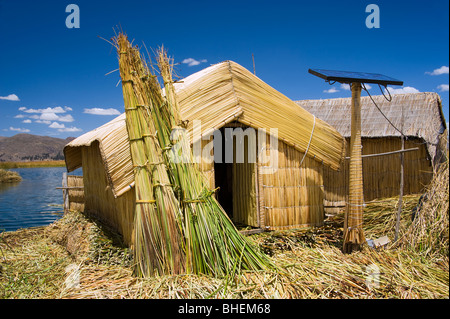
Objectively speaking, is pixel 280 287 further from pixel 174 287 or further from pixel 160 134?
pixel 160 134

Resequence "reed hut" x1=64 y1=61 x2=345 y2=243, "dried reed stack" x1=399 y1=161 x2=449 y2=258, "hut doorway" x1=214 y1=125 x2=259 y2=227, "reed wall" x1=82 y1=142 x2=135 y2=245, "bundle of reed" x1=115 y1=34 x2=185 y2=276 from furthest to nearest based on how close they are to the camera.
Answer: "hut doorway" x1=214 y1=125 x2=259 y2=227
"reed hut" x1=64 y1=61 x2=345 y2=243
"reed wall" x1=82 y1=142 x2=135 y2=245
"dried reed stack" x1=399 y1=161 x2=449 y2=258
"bundle of reed" x1=115 y1=34 x2=185 y2=276

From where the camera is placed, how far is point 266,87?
5.14m

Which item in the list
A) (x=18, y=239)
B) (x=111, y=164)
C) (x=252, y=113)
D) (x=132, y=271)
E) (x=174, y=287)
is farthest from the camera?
(x=18, y=239)

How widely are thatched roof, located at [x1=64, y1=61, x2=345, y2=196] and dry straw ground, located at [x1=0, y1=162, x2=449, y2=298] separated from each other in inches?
42.1

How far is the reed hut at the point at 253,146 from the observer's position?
454 centimetres

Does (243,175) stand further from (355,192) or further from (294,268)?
(294,268)

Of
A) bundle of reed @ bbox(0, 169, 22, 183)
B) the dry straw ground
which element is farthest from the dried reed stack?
bundle of reed @ bbox(0, 169, 22, 183)

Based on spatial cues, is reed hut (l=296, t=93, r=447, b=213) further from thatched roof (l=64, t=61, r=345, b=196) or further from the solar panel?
the solar panel

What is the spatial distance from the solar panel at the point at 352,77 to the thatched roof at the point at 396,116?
4117 mm

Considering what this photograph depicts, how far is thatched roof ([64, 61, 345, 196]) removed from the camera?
4.19 meters

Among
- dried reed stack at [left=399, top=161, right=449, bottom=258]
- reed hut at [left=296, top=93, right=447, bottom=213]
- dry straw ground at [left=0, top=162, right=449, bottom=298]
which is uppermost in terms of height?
reed hut at [left=296, top=93, right=447, bottom=213]

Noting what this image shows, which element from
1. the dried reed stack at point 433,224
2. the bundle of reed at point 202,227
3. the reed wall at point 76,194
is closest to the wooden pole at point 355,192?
the dried reed stack at point 433,224
